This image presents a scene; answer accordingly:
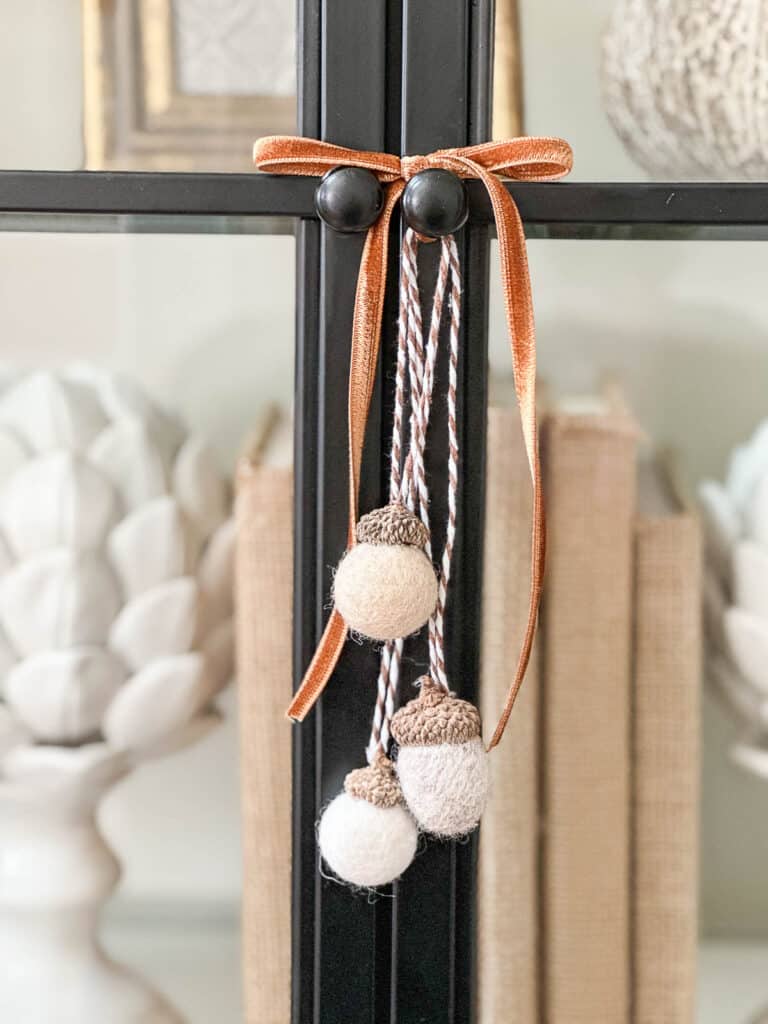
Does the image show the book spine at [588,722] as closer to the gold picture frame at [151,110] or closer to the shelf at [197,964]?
the shelf at [197,964]

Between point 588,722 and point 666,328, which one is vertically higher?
point 666,328

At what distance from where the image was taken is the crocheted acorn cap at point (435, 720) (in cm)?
35

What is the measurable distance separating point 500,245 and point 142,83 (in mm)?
159

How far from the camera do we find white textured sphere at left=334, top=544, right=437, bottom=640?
343mm

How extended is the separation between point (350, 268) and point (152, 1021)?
0.33 meters

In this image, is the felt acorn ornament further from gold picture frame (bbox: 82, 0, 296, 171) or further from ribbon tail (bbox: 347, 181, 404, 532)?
gold picture frame (bbox: 82, 0, 296, 171)

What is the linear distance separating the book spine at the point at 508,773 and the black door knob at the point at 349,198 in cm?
11

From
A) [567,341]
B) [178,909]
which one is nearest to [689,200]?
[567,341]

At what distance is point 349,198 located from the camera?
1.15 feet

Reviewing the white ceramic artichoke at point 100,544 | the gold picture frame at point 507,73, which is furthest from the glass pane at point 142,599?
the gold picture frame at point 507,73

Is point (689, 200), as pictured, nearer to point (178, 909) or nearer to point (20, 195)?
point (20, 195)

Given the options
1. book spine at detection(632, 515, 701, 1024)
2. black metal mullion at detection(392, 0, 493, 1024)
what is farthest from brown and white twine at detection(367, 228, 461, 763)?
book spine at detection(632, 515, 701, 1024)

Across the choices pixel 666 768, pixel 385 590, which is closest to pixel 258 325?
pixel 385 590

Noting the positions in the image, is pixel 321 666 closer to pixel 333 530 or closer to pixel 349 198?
pixel 333 530
